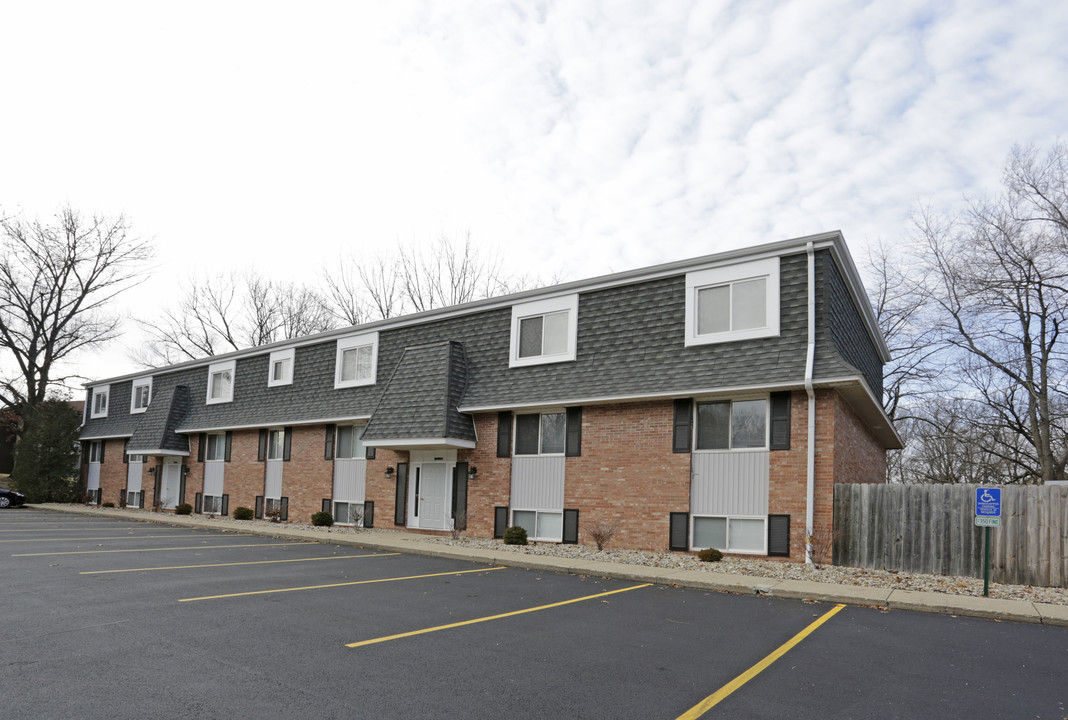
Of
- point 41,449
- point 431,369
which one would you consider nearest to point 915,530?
point 431,369

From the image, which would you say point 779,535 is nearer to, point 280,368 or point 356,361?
point 356,361

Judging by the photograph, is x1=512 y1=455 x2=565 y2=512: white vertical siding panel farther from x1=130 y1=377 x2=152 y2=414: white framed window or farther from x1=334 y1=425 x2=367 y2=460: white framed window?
x1=130 y1=377 x2=152 y2=414: white framed window

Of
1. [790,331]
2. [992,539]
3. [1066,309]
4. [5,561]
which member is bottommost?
[5,561]

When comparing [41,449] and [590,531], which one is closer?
[590,531]

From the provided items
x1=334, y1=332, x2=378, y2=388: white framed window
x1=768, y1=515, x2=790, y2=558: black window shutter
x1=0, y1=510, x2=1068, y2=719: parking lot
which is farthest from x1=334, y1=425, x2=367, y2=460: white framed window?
x1=768, y1=515, x2=790, y2=558: black window shutter

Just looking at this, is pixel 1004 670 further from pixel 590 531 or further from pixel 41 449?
pixel 41 449

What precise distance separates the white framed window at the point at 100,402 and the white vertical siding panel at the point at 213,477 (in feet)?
40.3

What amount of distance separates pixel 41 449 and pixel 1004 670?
134 ft

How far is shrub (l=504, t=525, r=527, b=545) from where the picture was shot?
56.4 feet

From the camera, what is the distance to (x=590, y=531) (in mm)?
16703

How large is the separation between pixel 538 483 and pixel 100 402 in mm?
31180

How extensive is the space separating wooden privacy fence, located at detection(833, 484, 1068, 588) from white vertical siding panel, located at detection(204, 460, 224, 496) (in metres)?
23.3

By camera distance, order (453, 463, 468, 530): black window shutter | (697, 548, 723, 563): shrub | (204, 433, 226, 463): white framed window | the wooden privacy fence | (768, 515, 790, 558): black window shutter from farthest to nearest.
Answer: (204, 433, 226, 463): white framed window, (453, 463, 468, 530): black window shutter, (697, 548, 723, 563): shrub, (768, 515, 790, 558): black window shutter, the wooden privacy fence

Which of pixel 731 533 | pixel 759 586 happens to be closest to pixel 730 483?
pixel 731 533
